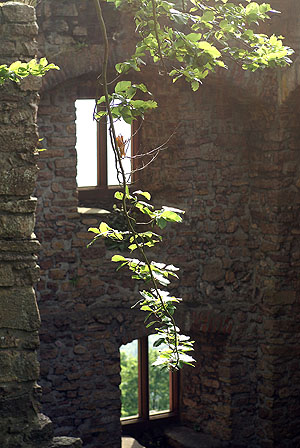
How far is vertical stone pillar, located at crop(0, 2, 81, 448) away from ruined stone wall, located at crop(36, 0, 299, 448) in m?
3.00

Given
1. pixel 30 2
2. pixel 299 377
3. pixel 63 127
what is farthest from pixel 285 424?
pixel 30 2

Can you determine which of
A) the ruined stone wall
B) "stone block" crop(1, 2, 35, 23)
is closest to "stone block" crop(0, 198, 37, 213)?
"stone block" crop(1, 2, 35, 23)

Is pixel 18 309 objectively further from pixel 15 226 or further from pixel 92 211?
pixel 92 211

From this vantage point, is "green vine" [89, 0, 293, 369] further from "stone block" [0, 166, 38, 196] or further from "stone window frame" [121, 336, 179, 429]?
"stone window frame" [121, 336, 179, 429]

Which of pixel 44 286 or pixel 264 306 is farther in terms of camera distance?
pixel 264 306

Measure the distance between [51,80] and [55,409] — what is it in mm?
2739

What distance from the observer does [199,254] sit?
670 centimetres

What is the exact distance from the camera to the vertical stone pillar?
9.45ft

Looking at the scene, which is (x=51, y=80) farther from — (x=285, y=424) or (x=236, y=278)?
(x=285, y=424)

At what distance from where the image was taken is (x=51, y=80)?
5.81 m

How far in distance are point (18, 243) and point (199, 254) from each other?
155 inches

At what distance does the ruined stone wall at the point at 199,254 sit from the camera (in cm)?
605

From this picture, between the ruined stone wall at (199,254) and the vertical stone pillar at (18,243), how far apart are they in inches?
118

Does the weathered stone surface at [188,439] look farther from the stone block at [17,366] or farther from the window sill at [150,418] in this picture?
the stone block at [17,366]
